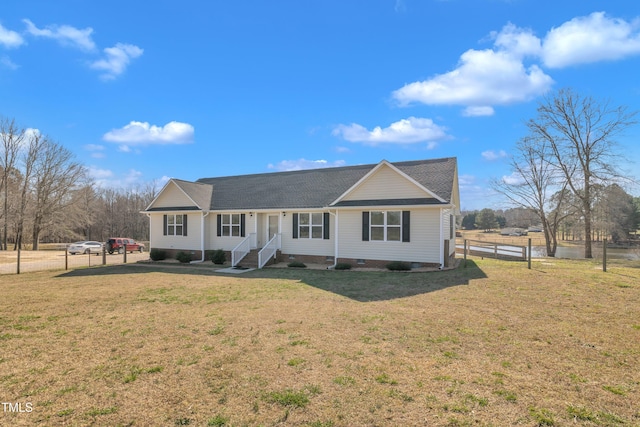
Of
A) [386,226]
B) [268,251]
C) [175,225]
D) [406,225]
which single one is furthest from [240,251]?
[406,225]

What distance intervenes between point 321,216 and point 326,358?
12884mm

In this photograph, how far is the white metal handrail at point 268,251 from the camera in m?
17.1

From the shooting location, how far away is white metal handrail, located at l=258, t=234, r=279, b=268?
674 inches

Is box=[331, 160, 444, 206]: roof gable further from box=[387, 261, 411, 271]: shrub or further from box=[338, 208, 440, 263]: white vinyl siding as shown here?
box=[387, 261, 411, 271]: shrub

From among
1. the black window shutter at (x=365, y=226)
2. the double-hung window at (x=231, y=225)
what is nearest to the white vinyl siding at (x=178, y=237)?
the double-hung window at (x=231, y=225)

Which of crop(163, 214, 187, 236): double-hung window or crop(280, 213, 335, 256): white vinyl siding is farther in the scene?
crop(163, 214, 187, 236): double-hung window

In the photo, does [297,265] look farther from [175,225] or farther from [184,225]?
[175,225]

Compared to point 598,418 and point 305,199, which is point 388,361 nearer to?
point 598,418

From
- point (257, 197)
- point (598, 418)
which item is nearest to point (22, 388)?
point (598, 418)

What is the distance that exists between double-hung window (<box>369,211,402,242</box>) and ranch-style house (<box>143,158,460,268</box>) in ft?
0.16

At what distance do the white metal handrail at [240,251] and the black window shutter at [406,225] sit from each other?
28.4 feet

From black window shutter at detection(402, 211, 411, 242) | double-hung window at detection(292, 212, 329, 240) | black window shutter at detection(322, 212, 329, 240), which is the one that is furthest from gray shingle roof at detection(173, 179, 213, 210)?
black window shutter at detection(402, 211, 411, 242)

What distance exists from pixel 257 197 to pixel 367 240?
796cm

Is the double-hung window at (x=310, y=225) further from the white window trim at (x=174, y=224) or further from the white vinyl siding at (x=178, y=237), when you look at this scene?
the white window trim at (x=174, y=224)
